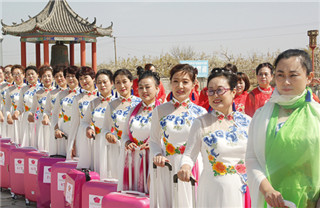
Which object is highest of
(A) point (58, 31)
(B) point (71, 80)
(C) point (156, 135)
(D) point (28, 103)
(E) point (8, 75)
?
(A) point (58, 31)

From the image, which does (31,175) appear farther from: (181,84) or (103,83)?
(181,84)

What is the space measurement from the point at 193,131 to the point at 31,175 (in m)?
3.79

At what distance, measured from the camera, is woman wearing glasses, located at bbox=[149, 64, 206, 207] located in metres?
3.39

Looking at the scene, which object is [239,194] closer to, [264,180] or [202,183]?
[202,183]

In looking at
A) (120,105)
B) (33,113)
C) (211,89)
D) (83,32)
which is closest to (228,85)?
(211,89)

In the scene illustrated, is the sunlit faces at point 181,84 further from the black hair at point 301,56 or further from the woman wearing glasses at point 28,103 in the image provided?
the woman wearing glasses at point 28,103

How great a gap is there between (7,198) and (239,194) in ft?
15.5

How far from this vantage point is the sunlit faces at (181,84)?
3385 millimetres

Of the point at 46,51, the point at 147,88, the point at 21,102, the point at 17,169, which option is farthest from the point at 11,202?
the point at 46,51

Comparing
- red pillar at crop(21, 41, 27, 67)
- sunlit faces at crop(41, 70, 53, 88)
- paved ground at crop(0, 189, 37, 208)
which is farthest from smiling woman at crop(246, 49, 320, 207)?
red pillar at crop(21, 41, 27, 67)

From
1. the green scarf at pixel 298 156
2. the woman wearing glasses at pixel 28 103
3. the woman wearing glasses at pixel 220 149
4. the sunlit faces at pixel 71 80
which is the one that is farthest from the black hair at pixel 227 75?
the woman wearing glasses at pixel 28 103

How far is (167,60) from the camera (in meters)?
31.0

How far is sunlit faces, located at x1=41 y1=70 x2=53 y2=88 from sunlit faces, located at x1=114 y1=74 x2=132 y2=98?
2.34 m

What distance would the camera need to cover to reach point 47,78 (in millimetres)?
6480
